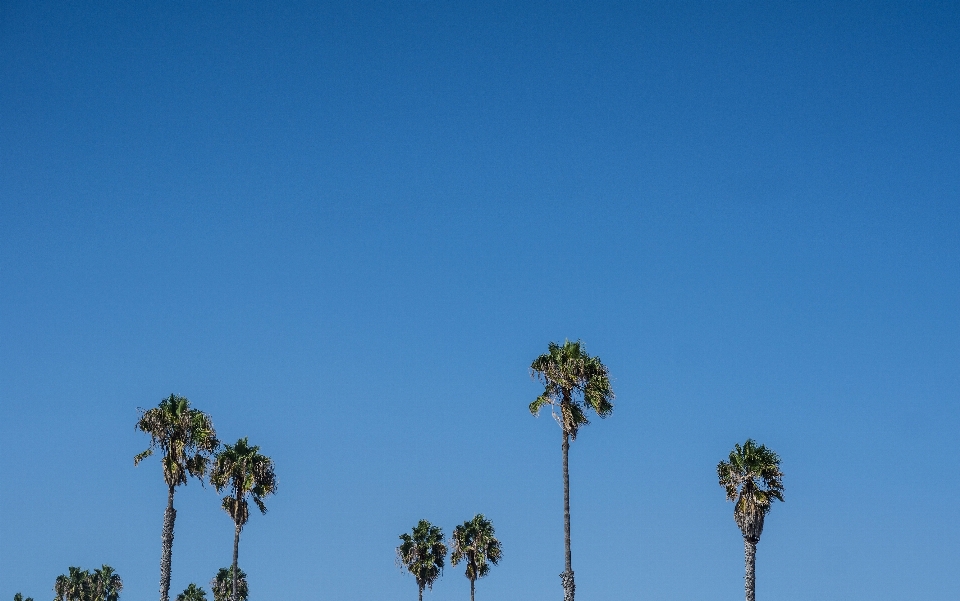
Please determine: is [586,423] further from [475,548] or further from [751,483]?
[475,548]

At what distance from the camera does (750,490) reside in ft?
226

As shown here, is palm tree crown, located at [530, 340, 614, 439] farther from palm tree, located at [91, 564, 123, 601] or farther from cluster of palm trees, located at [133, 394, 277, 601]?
palm tree, located at [91, 564, 123, 601]

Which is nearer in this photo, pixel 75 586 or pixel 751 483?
pixel 751 483

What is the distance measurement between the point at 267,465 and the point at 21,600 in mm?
82170

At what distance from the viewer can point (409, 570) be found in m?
104

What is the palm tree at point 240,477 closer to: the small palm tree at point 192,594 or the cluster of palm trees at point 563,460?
the cluster of palm trees at point 563,460

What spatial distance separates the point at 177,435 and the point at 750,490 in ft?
110

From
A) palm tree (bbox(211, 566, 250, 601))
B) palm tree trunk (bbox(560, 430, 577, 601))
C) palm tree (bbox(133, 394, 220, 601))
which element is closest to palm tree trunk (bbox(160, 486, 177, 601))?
palm tree (bbox(133, 394, 220, 601))

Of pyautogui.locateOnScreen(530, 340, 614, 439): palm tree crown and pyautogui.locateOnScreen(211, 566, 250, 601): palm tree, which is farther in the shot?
pyautogui.locateOnScreen(211, 566, 250, 601): palm tree

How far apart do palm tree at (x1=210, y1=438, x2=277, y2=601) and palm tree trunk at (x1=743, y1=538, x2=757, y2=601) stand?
97.4ft

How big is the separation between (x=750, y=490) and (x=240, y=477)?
102 ft

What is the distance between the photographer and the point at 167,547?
67.6 m

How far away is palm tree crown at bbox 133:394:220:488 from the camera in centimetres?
6875

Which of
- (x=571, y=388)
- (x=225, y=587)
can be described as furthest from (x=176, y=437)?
(x=225, y=587)
